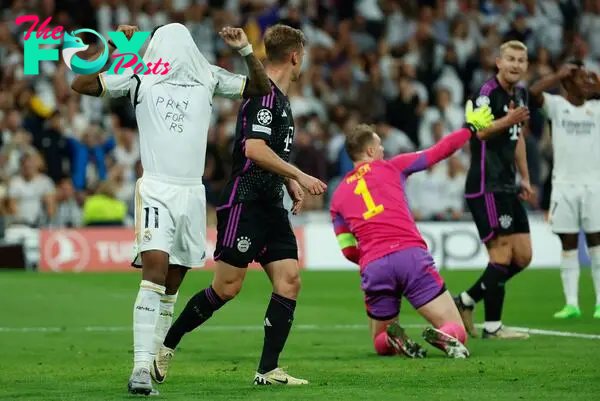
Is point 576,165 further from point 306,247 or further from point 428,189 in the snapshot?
point 428,189

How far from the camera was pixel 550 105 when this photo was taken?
13617 millimetres

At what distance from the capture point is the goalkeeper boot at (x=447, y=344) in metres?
10.1

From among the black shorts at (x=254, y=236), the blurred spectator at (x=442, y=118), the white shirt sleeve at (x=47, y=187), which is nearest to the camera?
the black shorts at (x=254, y=236)

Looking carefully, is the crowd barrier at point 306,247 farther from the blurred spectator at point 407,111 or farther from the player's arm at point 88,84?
the player's arm at point 88,84

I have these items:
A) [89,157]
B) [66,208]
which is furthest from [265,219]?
[89,157]

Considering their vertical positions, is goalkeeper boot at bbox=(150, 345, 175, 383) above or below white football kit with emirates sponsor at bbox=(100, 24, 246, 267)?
below

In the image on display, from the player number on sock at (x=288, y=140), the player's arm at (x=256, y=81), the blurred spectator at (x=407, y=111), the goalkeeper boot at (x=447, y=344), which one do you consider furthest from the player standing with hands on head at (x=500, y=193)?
the blurred spectator at (x=407, y=111)

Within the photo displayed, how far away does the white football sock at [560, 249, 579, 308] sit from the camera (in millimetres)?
13680

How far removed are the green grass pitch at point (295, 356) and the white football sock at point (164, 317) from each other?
12.2 inches

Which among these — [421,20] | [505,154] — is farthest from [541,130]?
[505,154]

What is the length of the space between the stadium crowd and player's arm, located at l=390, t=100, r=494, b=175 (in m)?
11.9

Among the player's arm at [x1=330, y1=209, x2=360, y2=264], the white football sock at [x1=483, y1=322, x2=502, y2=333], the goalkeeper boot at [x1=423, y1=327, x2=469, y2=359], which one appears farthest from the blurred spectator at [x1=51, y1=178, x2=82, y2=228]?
the goalkeeper boot at [x1=423, y1=327, x2=469, y2=359]

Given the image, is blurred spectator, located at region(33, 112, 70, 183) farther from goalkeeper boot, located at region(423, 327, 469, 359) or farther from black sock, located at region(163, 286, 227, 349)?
black sock, located at region(163, 286, 227, 349)

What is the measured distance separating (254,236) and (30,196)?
13.7m
